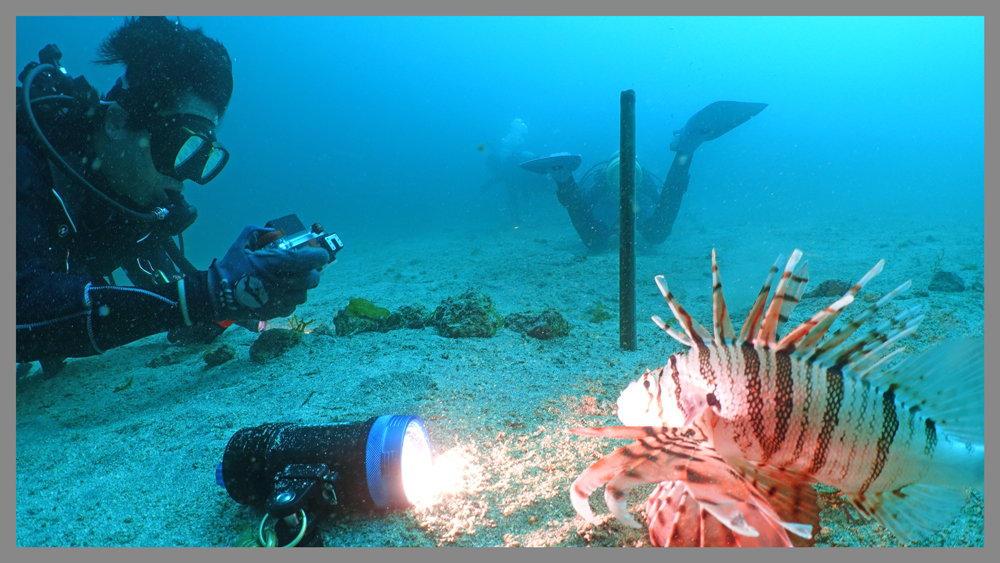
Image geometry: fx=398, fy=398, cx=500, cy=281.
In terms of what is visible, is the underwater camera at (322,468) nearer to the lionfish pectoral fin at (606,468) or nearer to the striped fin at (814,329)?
the lionfish pectoral fin at (606,468)

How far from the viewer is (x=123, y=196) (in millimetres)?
2898

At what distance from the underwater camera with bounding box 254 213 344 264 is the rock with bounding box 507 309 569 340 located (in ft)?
6.30

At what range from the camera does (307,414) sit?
2.44m

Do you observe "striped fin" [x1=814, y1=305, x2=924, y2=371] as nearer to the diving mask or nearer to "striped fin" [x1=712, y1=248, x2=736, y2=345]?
"striped fin" [x1=712, y1=248, x2=736, y2=345]

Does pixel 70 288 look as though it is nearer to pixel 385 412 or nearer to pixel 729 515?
pixel 385 412

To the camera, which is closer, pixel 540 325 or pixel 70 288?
pixel 70 288

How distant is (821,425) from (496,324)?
300 centimetres

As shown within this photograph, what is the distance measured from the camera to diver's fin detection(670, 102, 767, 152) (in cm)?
1001

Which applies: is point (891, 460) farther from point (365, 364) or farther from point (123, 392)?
point (123, 392)

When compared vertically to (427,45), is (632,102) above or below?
below

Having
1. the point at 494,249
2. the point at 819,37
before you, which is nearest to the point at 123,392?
the point at 494,249

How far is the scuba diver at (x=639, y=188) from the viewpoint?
333 inches

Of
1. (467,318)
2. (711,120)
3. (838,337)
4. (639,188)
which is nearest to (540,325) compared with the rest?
(467,318)

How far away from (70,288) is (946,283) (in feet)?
25.6
